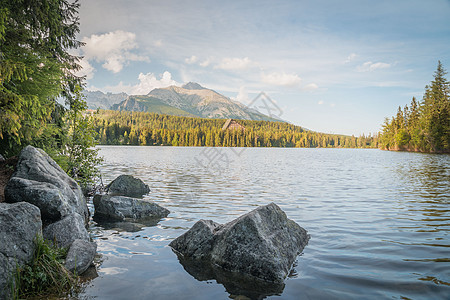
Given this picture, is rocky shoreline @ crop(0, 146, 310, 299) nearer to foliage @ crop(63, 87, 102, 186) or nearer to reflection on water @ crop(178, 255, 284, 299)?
reflection on water @ crop(178, 255, 284, 299)

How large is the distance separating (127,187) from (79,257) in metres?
13.0

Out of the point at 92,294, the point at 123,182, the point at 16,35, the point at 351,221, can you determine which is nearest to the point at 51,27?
the point at 16,35

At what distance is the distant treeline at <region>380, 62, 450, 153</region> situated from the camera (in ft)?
259

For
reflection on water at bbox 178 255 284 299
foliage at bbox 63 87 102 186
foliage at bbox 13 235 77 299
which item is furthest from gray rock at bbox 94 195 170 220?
foliage at bbox 13 235 77 299

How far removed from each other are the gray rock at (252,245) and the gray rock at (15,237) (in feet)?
13.1

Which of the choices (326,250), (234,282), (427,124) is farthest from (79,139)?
(427,124)

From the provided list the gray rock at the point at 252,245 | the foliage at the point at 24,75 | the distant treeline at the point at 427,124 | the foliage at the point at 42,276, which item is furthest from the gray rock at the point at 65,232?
the distant treeline at the point at 427,124

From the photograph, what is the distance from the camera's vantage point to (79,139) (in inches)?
663

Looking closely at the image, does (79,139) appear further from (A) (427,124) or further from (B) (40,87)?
(A) (427,124)

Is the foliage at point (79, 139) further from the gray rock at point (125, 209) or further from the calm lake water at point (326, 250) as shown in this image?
the calm lake water at point (326, 250)

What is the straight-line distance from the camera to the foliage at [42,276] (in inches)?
222

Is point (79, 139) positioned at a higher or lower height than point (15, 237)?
higher

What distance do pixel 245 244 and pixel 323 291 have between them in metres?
2.18

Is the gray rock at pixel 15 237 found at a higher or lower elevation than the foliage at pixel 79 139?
lower
